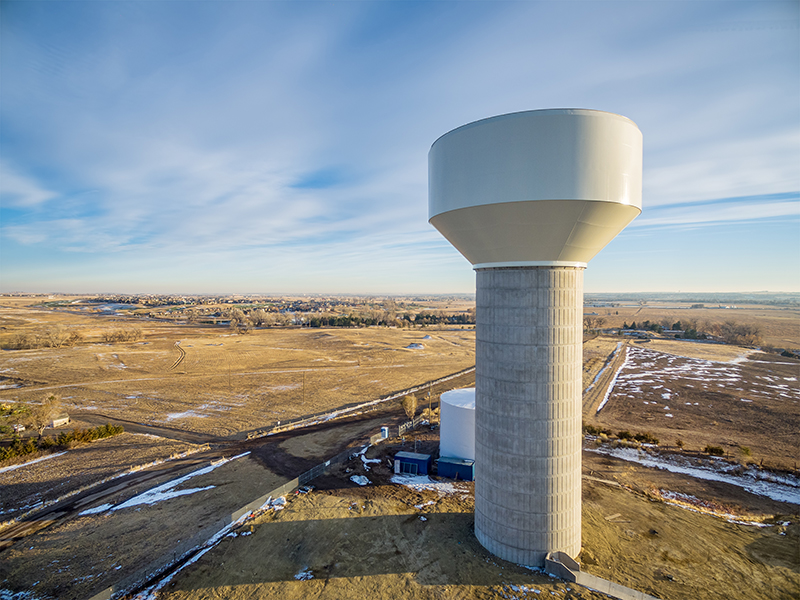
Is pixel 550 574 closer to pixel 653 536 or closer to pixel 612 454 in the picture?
pixel 653 536

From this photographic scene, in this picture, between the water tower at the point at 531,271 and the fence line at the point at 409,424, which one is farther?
the fence line at the point at 409,424

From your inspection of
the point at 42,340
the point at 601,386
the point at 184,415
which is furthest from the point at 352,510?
the point at 42,340

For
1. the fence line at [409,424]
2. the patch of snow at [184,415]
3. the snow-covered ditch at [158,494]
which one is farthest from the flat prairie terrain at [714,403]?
the patch of snow at [184,415]

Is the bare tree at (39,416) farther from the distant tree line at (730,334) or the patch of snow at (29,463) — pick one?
the distant tree line at (730,334)

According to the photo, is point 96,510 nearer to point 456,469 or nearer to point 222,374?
point 456,469

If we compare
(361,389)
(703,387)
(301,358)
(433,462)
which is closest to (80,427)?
(361,389)
